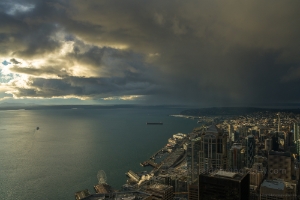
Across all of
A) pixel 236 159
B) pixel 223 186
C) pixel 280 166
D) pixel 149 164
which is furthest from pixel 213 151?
pixel 223 186

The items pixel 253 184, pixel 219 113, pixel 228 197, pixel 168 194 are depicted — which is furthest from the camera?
pixel 219 113

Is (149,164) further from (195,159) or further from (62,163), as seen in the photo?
(62,163)

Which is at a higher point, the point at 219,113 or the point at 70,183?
the point at 219,113

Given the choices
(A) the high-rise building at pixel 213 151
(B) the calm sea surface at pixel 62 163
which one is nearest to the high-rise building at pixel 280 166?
(A) the high-rise building at pixel 213 151

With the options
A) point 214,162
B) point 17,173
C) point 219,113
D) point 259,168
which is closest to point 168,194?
point 214,162

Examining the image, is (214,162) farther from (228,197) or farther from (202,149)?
(228,197)

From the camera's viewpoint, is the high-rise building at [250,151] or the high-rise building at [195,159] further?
the high-rise building at [250,151]

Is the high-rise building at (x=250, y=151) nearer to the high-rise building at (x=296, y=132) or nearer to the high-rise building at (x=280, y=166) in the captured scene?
the high-rise building at (x=280, y=166)
